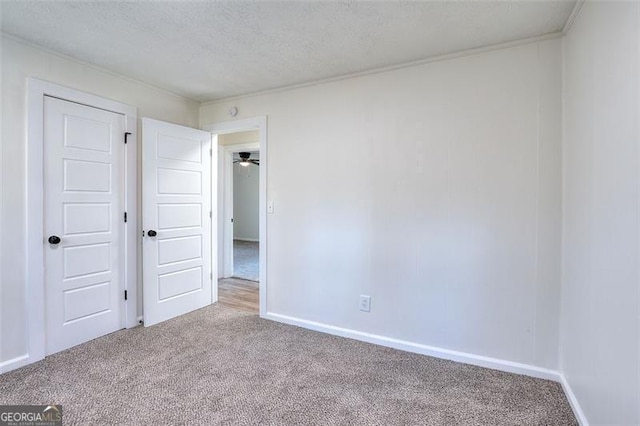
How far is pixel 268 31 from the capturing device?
84.4 inches

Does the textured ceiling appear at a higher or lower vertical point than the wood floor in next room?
higher

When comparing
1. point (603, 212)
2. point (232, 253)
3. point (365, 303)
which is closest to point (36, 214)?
point (365, 303)

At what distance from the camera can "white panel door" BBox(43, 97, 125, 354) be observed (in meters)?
2.51

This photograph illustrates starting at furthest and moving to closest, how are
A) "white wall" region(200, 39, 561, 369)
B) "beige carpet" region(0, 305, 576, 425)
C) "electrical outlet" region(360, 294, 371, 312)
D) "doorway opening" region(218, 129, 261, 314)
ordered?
"doorway opening" region(218, 129, 261, 314)
"electrical outlet" region(360, 294, 371, 312)
"white wall" region(200, 39, 561, 369)
"beige carpet" region(0, 305, 576, 425)

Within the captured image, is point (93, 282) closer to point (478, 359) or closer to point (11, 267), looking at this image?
point (11, 267)

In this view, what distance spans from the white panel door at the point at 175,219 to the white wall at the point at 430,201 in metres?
0.95

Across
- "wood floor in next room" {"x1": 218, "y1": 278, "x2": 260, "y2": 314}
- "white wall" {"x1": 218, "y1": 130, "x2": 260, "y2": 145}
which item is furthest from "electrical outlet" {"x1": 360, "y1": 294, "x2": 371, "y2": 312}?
"white wall" {"x1": 218, "y1": 130, "x2": 260, "y2": 145}

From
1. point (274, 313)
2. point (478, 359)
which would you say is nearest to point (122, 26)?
point (274, 313)

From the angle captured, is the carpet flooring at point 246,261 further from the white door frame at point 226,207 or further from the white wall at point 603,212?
the white wall at point 603,212

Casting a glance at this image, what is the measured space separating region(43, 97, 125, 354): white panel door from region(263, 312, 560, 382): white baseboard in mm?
1618

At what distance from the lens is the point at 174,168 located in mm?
3338

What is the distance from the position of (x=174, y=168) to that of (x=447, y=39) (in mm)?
2771

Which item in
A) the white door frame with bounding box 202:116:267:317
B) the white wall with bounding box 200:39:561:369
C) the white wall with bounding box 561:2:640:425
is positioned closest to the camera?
the white wall with bounding box 561:2:640:425

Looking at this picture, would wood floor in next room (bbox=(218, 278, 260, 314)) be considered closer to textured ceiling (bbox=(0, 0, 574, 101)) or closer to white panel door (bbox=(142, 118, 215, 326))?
white panel door (bbox=(142, 118, 215, 326))
